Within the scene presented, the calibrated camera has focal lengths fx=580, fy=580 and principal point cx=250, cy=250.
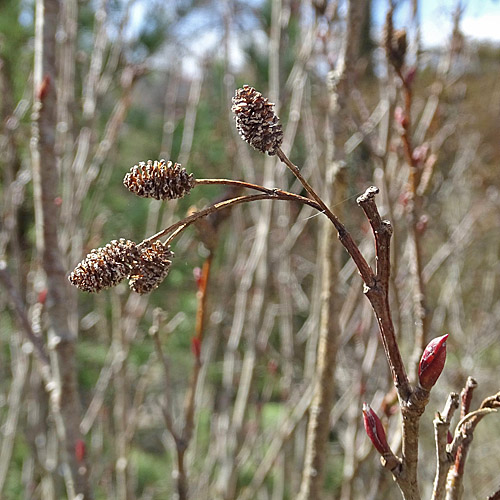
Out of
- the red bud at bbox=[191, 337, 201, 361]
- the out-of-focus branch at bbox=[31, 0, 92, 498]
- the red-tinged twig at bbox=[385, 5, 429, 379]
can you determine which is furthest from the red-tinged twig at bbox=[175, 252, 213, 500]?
the red-tinged twig at bbox=[385, 5, 429, 379]

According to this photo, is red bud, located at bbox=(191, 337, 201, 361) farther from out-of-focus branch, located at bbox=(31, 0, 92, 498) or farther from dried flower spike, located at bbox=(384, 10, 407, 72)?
dried flower spike, located at bbox=(384, 10, 407, 72)

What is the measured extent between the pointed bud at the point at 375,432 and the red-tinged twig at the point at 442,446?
0.11ft

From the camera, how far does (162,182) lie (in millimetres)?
362

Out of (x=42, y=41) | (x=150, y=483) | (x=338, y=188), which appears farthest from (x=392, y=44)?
(x=150, y=483)

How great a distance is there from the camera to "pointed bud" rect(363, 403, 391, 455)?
39cm

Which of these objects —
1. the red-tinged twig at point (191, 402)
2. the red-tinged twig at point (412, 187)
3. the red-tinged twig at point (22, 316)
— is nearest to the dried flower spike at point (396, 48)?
the red-tinged twig at point (412, 187)

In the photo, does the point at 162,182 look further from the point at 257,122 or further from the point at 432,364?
the point at 432,364

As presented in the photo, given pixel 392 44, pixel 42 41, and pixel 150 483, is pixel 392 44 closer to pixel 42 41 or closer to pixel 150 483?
pixel 42 41

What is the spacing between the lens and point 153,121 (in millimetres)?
3508

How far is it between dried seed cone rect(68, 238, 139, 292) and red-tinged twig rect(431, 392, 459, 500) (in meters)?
0.22

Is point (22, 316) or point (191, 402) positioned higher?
point (22, 316)

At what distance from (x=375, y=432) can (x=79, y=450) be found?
470 mm

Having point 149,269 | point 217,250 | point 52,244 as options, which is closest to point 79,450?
point 52,244

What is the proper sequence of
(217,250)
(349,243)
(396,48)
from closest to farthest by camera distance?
(349,243) < (396,48) < (217,250)
